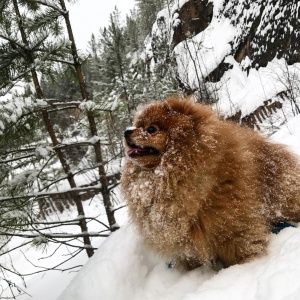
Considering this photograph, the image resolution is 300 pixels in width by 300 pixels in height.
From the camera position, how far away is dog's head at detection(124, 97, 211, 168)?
2.20 meters

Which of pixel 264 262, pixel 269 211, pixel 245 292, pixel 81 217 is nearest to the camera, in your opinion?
pixel 245 292

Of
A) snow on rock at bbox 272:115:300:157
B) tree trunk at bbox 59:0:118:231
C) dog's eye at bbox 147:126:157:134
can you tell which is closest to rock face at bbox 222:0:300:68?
snow on rock at bbox 272:115:300:157

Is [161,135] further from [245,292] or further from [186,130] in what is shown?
[245,292]

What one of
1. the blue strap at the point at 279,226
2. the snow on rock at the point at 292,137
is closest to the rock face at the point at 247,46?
the snow on rock at the point at 292,137

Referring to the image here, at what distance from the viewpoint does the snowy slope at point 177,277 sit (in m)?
1.64

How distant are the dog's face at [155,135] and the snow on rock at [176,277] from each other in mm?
774

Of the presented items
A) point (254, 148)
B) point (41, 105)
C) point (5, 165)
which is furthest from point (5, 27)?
point (254, 148)

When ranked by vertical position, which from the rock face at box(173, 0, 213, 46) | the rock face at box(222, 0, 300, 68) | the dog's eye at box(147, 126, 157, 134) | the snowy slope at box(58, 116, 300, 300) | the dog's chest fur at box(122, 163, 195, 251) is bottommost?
the snowy slope at box(58, 116, 300, 300)

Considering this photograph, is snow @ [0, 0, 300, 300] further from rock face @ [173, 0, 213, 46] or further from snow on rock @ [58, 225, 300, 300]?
rock face @ [173, 0, 213, 46]

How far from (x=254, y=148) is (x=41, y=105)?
2.37 metres

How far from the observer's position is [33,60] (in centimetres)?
382

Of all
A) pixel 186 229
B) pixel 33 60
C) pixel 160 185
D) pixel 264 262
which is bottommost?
pixel 264 262

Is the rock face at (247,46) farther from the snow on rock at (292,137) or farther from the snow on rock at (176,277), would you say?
the snow on rock at (176,277)

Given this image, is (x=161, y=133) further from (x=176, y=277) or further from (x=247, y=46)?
(x=247, y=46)
